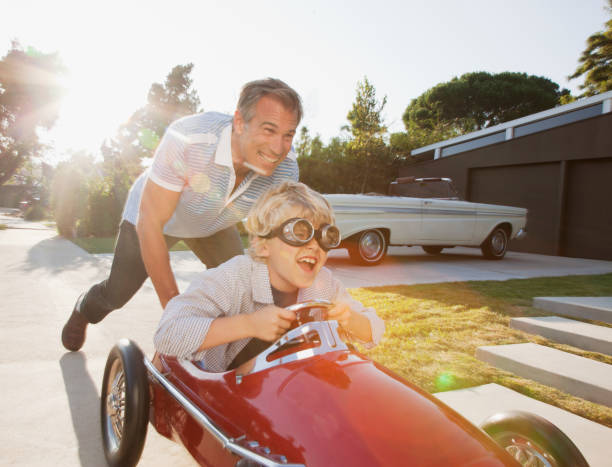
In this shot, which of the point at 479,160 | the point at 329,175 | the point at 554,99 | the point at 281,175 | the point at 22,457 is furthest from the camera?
the point at 554,99

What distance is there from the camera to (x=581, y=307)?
14.6 ft

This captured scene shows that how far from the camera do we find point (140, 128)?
44.6 m

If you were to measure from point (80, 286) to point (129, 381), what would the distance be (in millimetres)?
4962

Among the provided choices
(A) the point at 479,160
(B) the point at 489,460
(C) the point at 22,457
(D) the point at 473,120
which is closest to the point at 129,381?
(C) the point at 22,457

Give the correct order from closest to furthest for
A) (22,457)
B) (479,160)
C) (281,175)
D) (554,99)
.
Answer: (22,457), (281,175), (479,160), (554,99)

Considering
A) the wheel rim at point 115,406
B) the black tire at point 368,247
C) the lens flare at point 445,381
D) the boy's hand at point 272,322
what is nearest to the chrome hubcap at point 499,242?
the black tire at point 368,247

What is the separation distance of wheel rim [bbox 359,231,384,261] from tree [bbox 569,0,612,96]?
22274mm

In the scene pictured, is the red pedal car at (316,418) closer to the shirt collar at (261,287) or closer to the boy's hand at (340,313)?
the boy's hand at (340,313)

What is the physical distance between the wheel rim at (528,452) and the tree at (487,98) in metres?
38.2

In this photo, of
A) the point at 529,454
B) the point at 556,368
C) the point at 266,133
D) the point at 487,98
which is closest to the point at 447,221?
the point at 556,368

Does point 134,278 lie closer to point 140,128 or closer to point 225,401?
point 225,401

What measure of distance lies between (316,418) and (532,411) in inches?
78.3

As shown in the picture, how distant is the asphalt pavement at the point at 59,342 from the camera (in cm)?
217

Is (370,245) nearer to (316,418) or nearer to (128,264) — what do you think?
(128,264)
